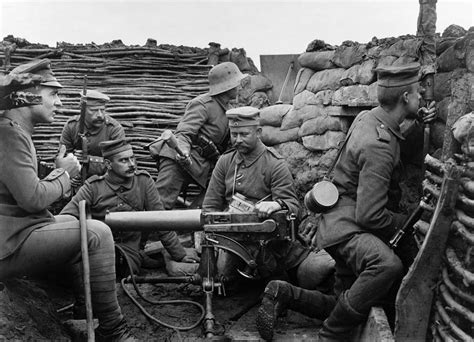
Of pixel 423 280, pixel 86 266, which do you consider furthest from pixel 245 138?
pixel 423 280

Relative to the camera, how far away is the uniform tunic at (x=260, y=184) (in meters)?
6.27

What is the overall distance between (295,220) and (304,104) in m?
1.85

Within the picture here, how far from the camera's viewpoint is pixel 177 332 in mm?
5816

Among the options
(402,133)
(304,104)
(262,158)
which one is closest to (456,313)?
(402,133)

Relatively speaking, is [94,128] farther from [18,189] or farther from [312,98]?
[18,189]

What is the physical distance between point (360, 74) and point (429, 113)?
1.42 meters

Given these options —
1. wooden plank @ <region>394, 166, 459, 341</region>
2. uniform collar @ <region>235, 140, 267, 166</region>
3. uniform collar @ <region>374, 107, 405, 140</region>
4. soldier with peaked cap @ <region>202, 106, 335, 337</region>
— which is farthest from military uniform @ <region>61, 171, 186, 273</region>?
wooden plank @ <region>394, 166, 459, 341</region>

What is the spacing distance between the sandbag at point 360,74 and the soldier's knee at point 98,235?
2929mm

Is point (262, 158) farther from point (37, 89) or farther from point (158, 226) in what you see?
point (37, 89)

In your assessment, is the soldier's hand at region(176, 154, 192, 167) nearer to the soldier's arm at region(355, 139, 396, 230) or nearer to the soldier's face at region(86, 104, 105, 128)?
the soldier's face at region(86, 104, 105, 128)

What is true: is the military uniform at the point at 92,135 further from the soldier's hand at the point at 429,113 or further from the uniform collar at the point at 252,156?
the soldier's hand at the point at 429,113

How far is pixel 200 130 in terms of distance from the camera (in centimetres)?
788

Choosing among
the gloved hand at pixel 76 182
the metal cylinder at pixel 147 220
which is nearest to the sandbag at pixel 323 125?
the metal cylinder at pixel 147 220

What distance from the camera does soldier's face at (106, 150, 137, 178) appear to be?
22.6 ft
